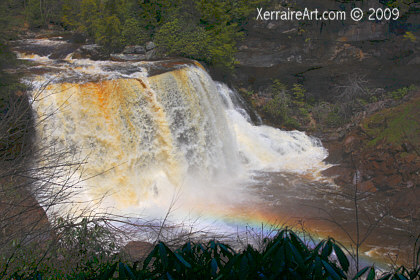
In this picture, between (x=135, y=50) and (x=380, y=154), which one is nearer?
(x=380, y=154)

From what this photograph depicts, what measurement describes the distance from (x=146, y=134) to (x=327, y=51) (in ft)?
32.7

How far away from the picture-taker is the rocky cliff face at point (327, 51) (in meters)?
15.6

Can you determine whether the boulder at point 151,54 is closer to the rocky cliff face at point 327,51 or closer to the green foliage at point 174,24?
the green foliage at point 174,24

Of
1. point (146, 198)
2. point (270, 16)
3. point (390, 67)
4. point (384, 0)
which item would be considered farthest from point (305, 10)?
point (146, 198)

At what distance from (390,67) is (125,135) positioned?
39.0ft

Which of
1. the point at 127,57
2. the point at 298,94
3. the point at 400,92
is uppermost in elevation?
the point at 127,57

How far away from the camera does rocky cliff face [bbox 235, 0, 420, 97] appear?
51.0 feet

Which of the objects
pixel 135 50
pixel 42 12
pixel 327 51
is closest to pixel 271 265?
pixel 135 50

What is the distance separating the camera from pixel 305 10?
53.8 ft

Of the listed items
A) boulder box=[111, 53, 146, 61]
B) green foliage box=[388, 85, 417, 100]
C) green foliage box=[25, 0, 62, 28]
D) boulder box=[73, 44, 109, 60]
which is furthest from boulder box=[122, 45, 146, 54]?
green foliage box=[388, 85, 417, 100]

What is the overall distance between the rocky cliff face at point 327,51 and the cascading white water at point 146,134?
15.2ft

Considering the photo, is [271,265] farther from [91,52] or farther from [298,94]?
[298,94]

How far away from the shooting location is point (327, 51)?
16281 mm

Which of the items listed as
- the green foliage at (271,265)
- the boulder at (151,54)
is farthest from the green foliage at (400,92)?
the green foliage at (271,265)
